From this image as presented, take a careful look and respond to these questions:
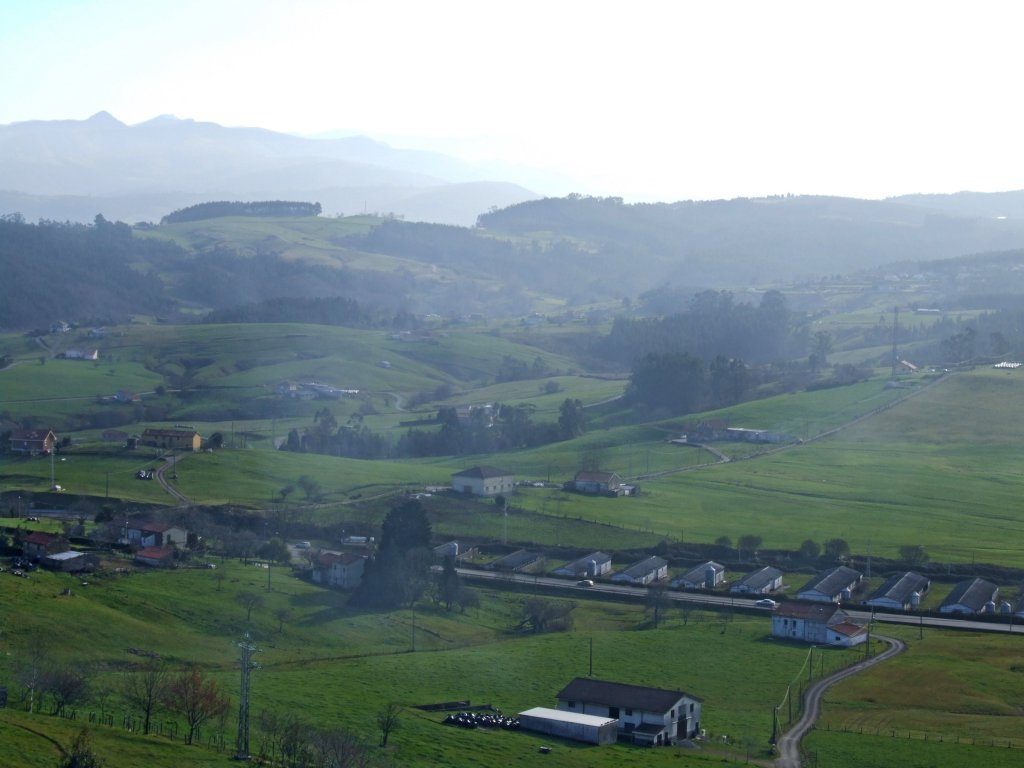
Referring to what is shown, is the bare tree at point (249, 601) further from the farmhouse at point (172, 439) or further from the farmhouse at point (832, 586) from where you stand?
the farmhouse at point (172, 439)

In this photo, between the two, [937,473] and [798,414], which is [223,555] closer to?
[937,473]

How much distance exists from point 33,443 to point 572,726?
37477mm

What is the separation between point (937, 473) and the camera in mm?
56250

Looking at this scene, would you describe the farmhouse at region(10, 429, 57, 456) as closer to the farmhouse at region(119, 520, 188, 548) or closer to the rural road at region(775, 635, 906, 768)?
the farmhouse at region(119, 520, 188, 548)

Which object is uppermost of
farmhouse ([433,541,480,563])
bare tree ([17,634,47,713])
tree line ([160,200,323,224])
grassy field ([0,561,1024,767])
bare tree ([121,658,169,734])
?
tree line ([160,200,323,224])

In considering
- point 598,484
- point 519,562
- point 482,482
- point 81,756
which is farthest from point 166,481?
point 81,756

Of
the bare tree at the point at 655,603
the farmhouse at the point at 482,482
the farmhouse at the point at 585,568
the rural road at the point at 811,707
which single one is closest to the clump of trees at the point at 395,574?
the farmhouse at the point at 585,568

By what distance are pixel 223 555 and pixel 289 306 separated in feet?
248

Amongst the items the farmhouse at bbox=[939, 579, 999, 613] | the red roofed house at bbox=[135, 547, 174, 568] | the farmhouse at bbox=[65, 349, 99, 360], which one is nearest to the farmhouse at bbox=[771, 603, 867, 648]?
the farmhouse at bbox=[939, 579, 999, 613]

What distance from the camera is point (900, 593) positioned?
3916 centimetres

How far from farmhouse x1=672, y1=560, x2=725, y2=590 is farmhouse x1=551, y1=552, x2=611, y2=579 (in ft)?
8.10

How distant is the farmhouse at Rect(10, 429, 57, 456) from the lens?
56469 millimetres

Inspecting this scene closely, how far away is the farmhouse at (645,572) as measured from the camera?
4188cm

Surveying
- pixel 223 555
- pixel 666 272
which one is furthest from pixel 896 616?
pixel 666 272
